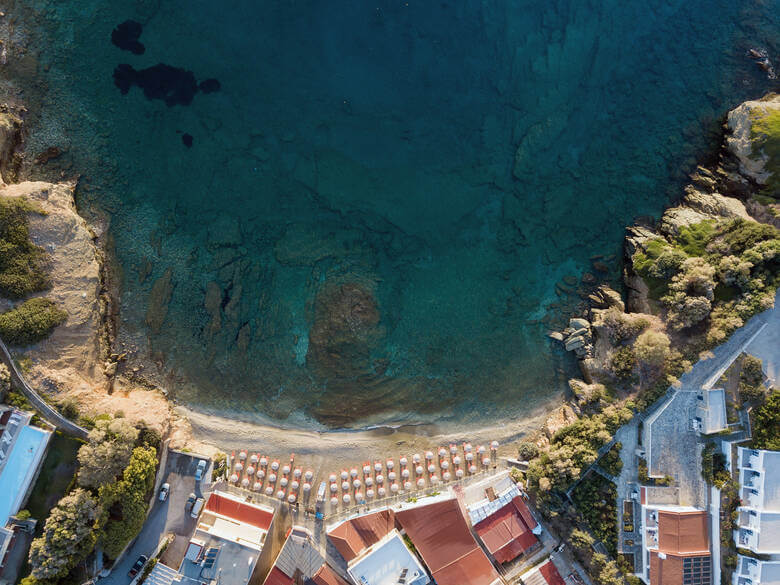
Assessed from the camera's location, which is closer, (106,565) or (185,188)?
(106,565)

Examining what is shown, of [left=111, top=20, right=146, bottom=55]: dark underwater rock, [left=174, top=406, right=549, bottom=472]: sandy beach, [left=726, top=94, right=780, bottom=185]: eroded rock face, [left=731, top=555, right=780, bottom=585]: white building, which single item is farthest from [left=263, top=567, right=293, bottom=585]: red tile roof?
[left=726, top=94, right=780, bottom=185]: eroded rock face

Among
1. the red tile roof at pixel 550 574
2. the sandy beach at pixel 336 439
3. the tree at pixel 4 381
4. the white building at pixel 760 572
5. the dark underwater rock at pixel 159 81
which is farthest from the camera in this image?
the sandy beach at pixel 336 439

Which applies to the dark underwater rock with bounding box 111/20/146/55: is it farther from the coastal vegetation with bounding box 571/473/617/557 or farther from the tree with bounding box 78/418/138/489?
the coastal vegetation with bounding box 571/473/617/557

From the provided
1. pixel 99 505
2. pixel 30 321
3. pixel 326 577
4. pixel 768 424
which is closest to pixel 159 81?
pixel 30 321

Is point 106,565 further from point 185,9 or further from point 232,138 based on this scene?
point 185,9

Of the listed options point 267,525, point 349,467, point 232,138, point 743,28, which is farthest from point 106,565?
point 743,28

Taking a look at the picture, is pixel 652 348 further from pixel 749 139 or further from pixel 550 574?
pixel 550 574

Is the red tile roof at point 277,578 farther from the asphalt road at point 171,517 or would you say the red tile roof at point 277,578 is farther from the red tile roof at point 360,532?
A: the asphalt road at point 171,517

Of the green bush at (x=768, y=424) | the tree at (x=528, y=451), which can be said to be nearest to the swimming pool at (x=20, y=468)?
the tree at (x=528, y=451)
